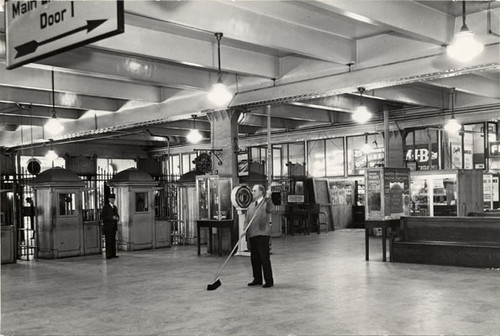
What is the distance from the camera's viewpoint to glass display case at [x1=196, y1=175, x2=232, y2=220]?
15.6 m

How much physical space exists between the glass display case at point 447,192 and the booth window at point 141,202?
8666mm

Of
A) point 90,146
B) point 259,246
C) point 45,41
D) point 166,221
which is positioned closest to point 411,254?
point 259,246

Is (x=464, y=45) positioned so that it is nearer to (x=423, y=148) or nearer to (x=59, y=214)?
(x=59, y=214)

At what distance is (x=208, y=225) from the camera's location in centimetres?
1552

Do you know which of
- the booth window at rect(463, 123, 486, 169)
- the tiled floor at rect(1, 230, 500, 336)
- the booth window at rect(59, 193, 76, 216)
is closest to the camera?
the tiled floor at rect(1, 230, 500, 336)

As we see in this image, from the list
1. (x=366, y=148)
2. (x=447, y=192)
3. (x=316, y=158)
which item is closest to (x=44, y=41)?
(x=447, y=192)

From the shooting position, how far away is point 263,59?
1341 cm

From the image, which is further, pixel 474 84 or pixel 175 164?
pixel 175 164

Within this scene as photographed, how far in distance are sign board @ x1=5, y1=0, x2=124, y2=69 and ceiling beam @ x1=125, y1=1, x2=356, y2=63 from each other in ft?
11.1

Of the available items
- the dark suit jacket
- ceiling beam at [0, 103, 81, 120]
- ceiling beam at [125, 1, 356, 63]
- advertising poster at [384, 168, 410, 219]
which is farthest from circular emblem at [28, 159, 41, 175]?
advertising poster at [384, 168, 410, 219]

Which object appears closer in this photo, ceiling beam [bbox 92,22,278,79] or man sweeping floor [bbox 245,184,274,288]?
man sweeping floor [bbox 245,184,274,288]

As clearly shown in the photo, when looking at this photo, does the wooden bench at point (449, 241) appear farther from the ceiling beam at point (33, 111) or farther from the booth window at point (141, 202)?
the ceiling beam at point (33, 111)

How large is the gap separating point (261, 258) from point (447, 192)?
33.0 ft

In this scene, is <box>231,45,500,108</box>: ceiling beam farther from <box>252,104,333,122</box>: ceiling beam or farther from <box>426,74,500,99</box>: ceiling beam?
<box>252,104,333,122</box>: ceiling beam
